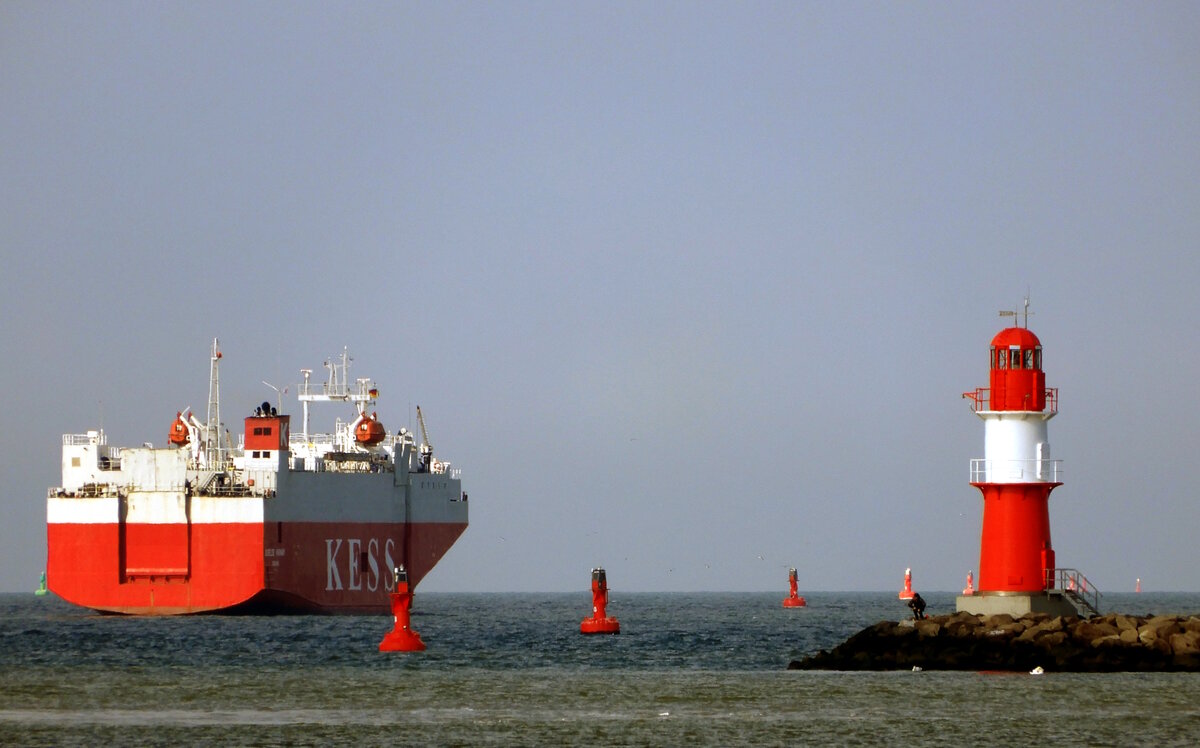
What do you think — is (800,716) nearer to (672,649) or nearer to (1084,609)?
(1084,609)

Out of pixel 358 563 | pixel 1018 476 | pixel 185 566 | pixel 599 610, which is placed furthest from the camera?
pixel 358 563

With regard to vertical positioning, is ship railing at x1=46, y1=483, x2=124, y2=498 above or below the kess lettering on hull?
above

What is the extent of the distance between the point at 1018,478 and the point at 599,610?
24738 millimetres

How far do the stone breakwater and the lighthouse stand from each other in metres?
0.41

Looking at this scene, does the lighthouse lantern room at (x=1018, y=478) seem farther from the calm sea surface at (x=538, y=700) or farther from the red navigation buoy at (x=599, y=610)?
the red navigation buoy at (x=599, y=610)

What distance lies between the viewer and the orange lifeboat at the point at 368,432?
2768 inches

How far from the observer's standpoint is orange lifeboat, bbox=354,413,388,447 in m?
70.3

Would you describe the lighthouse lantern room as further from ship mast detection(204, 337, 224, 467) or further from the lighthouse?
ship mast detection(204, 337, 224, 467)

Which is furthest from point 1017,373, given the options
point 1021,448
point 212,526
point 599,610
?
point 212,526

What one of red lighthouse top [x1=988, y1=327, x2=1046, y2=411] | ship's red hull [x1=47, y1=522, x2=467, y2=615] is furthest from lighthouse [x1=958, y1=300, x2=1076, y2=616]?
ship's red hull [x1=47, y1=522, x2=467, y2=615]

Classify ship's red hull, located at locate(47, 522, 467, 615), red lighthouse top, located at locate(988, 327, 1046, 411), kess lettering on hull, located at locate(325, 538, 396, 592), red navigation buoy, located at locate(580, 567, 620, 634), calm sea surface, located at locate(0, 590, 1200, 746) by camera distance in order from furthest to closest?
kess lettering on hull, located at locate(325, 538, 396, 592) → ship's red hull, located at locate(47, 522, 467, 615) → red navigation buoy, located at locate(580, 567, 620, 634) → red lighthouse top, located at locate(988, 327, 1046, 411) → calm sea surface, located at locate(0, 590, 1200, 746)

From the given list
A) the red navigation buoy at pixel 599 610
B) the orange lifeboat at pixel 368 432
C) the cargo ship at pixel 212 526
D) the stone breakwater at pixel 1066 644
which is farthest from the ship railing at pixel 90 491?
the stone breakwater at pixel 1066 644

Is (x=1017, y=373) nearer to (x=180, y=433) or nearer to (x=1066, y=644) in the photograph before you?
(x=1066, y=644)

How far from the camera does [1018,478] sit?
3169cm
